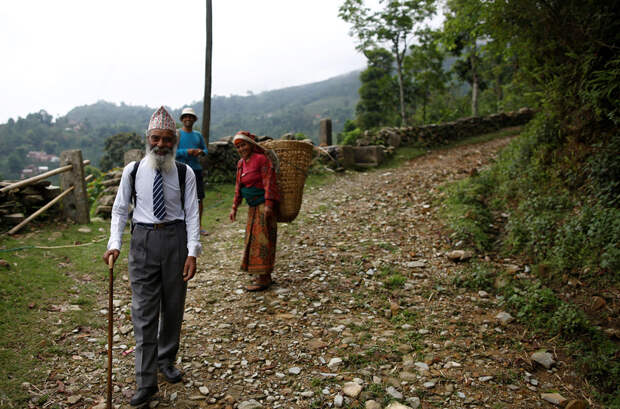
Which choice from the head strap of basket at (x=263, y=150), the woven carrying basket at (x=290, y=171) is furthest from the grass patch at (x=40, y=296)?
the head strap of basket at (x=263, y=150)

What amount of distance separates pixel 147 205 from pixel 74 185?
564cm

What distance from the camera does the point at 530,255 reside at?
530 cm

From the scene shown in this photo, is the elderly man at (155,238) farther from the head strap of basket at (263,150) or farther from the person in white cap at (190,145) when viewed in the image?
the person in white cap at (190,145)

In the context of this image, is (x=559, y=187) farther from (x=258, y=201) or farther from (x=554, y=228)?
(x=258, y=201)

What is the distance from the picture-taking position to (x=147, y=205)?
3.07 m

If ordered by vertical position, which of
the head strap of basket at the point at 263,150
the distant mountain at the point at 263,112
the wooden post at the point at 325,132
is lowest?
the head strap of basket at the point at 263,150

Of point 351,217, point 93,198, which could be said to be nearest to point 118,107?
point 93,198

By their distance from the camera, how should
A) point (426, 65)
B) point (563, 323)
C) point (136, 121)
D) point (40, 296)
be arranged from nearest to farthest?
point (563, 323) < point (40, 296) < point (426, 65) < point (136, 121)

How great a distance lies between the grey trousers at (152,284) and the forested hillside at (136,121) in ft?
5.82

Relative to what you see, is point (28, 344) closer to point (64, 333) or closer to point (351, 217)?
point (64, 333)

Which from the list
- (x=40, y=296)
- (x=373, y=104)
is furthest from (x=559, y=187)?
(x=373, y=104)

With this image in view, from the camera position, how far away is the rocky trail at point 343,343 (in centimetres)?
309

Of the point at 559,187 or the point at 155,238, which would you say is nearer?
the point at 155,238

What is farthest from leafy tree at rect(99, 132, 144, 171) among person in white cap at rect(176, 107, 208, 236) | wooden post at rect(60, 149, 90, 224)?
person in white cap at rect(176, 107, 208, 236)
